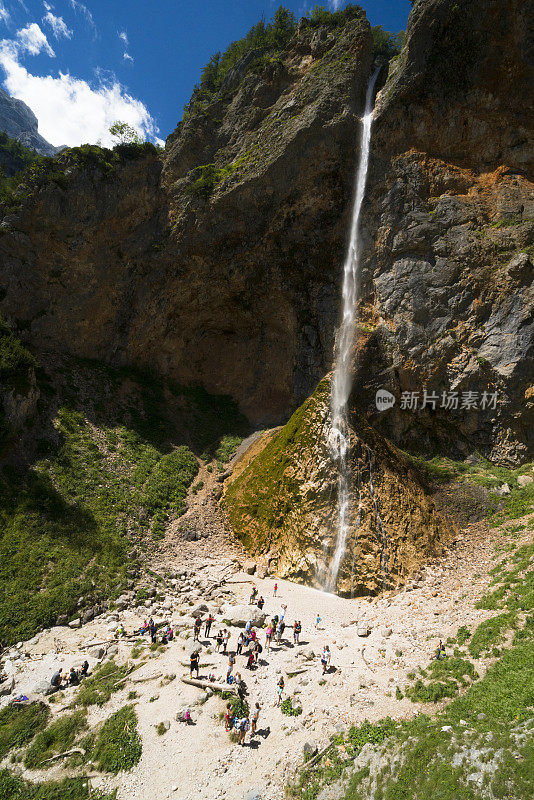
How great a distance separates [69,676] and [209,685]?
→ 4.82 meters

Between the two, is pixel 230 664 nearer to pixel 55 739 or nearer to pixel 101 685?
pixel 101 685

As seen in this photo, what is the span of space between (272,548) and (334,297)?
18811 mm

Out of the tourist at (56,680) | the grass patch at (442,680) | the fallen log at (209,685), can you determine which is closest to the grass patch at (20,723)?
the tourist at (56,680)

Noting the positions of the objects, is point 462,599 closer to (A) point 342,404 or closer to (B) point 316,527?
(B) point 316,527

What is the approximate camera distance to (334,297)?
28.9 m

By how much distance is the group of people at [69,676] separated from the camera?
11.9 m

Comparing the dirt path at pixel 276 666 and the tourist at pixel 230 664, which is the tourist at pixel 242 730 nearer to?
the dirt path at pixel 276 666

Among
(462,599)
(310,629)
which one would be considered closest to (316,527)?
(310,629)

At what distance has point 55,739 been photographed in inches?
395

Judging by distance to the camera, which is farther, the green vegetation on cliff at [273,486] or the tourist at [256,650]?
the green vegetation on cliff at [273,486]

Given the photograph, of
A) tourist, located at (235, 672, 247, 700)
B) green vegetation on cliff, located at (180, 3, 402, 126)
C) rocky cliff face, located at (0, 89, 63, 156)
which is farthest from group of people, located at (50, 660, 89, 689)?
rocky cliff face, located at (0, 89, 63, 156)

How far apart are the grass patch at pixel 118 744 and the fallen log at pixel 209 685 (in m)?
1.69

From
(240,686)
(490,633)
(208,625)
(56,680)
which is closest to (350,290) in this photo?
(490,633)

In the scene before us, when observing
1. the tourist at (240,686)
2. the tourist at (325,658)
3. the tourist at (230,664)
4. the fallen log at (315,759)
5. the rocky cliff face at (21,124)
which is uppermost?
the rocky cliff face at (21,124)
